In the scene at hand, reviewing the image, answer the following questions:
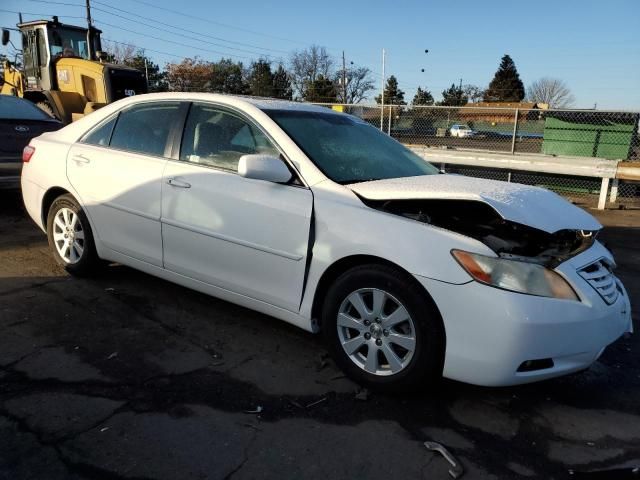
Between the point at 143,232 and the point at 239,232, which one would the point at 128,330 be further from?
the point at 239,232

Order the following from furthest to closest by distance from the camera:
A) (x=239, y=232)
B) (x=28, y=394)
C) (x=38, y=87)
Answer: (x=38, y=87)
(x=239, y=232)
(x=28, y=394)

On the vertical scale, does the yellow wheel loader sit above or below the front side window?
above

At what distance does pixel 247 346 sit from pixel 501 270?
1.77 m

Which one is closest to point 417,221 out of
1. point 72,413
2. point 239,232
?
point 239,232

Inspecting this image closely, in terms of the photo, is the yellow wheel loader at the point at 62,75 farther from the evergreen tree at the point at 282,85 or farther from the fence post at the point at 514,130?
the evergreen tree at the point at 282,85

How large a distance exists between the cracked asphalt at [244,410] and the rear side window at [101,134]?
1387 millimetres

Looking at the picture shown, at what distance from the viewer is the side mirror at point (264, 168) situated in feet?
10.2

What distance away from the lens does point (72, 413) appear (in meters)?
2.67

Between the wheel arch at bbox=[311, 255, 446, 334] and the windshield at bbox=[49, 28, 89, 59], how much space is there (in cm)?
1335

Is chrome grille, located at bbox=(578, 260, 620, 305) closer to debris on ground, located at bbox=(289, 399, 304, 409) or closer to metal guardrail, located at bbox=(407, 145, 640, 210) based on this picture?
debris on ground, located at bbox=(289, 399, 304, 409)

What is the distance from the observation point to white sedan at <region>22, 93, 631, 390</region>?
262 cm

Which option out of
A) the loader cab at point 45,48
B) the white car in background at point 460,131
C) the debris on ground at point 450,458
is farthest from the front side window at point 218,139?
the loader cab at point 45,48

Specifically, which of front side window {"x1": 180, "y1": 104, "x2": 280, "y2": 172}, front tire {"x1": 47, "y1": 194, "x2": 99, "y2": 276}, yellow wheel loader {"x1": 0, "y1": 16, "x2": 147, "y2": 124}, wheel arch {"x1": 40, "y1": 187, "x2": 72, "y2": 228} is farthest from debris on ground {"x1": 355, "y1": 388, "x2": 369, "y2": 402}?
yellow wheel loader {"x1": 0, "y1": 16, "x2": 147, "y2": 124}

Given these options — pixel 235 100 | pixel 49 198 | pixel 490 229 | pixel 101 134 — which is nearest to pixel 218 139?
pixel 235 100
